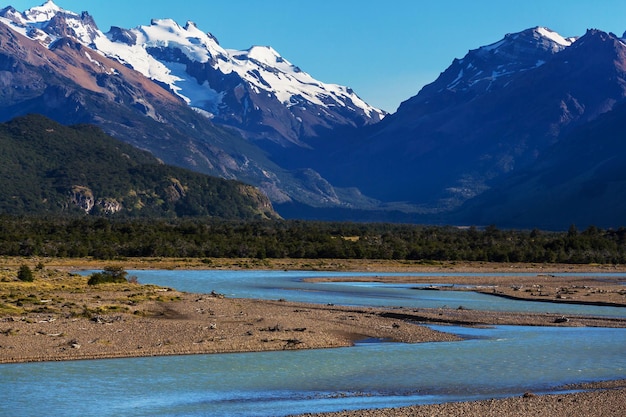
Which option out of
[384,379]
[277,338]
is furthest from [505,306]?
[384,379]

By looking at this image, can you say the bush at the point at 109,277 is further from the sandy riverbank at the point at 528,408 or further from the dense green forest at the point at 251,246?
the dense green forest at the point at 251,246

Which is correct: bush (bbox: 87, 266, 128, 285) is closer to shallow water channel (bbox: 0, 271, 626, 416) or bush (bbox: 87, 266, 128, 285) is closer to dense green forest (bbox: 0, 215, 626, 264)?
shallow water channel (bbox: 0, 271, 626, 416)

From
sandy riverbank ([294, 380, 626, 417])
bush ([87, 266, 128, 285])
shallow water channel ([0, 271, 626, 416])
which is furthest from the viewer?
bush ([87, 266, 128, 285])

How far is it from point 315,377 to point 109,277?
153 feet

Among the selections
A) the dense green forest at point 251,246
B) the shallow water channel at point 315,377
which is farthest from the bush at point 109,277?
the dense green forest at point 251,246

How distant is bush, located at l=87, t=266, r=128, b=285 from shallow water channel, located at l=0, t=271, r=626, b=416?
1442 inches

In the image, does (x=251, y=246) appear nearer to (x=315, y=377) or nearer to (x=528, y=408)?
(x=315, y=377)

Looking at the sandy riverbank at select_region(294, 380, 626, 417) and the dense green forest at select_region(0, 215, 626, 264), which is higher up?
the dense green forest at select_region(0, 215, 626, 264)

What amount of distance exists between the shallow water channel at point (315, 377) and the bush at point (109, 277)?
3662cm

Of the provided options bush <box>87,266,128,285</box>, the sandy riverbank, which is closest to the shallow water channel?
the sandy riverbank

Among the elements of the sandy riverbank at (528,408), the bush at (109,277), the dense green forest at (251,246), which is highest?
the dense green forest at (251,246)

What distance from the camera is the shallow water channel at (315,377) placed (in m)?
40.8

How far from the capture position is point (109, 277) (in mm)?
90250

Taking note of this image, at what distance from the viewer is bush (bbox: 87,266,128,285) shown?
3465 inches
